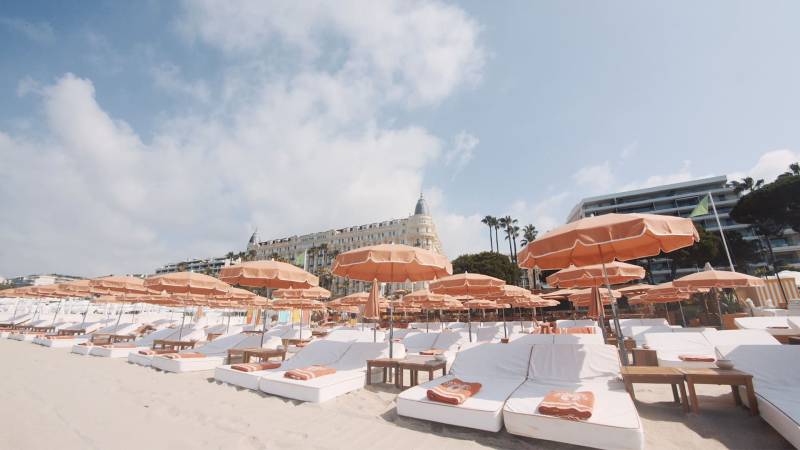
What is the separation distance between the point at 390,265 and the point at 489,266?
36.1 m

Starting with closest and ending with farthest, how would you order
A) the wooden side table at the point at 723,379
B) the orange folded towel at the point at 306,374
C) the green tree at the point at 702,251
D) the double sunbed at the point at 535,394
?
the double sunbed at the point at 535,394, the wooden side table at the point at 723,379, the orange folded towel at the point at 306,374, the green tree at the point at 702,251

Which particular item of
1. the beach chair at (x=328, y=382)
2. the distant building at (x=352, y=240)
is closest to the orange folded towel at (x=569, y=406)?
the beach chair at (x=328, y=382)

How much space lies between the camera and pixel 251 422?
3.80 meters

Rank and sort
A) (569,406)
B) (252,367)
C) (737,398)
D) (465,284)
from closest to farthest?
(569,406) → (737,398) → (252,367) → (465,284)

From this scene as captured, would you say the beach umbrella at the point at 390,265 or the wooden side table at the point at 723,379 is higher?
the beach umbrella at the point at 390,265

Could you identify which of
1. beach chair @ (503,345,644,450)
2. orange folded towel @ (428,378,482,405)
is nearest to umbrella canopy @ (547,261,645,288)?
beach chair @ (503,345,644,450)

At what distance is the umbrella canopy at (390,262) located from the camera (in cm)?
557

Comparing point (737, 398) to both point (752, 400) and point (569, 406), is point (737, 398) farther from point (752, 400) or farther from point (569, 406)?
point (569, 406)

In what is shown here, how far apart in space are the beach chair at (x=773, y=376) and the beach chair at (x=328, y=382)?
16.4 ft

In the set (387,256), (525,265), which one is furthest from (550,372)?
(387,256)

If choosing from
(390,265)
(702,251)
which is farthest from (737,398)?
(702,251)

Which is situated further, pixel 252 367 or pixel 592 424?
pixel 252 367

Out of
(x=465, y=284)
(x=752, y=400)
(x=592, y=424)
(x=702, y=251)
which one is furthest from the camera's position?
(x=702, y=251)

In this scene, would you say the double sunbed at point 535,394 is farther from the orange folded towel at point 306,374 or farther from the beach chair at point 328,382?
the orange folded towel at point 306,374
